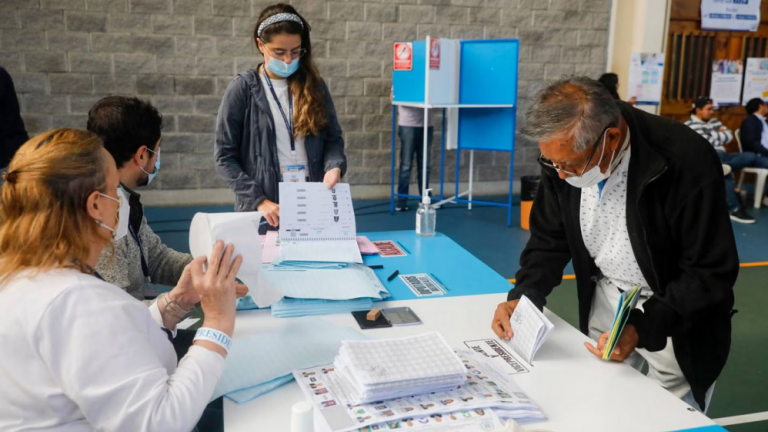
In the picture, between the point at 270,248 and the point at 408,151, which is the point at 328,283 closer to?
the point at 270,248

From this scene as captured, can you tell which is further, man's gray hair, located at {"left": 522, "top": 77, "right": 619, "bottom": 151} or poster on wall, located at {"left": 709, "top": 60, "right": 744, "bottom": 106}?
poster on wall, located at {"left": 709, "top": 60, "right": 744, "bottom": 106}

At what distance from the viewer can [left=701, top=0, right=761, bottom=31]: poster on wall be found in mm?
6383

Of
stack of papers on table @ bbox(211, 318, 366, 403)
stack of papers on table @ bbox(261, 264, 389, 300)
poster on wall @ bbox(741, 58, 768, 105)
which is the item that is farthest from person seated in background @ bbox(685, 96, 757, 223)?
stack of papers on table @ bbox(211, 318, 366, 403)

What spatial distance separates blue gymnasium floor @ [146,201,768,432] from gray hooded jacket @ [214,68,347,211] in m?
1.64

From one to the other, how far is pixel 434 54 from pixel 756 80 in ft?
13.8

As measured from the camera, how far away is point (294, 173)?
2.49 m

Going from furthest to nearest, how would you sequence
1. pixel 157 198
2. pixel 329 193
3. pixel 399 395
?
pixel 157 198
pixel 329 193
pixel 399 395

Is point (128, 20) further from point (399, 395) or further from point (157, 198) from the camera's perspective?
point (399, 395)

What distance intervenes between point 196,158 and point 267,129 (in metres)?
3.32

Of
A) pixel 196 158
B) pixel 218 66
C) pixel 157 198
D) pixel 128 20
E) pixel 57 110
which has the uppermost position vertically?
pixel 128 20

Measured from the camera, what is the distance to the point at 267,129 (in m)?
2.42

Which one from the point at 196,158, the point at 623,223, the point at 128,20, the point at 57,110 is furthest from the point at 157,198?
the point at 623,223

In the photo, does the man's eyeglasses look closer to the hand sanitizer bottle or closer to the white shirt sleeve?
the hand sanitizer bottle

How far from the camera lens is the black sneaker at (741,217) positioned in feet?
17.5
